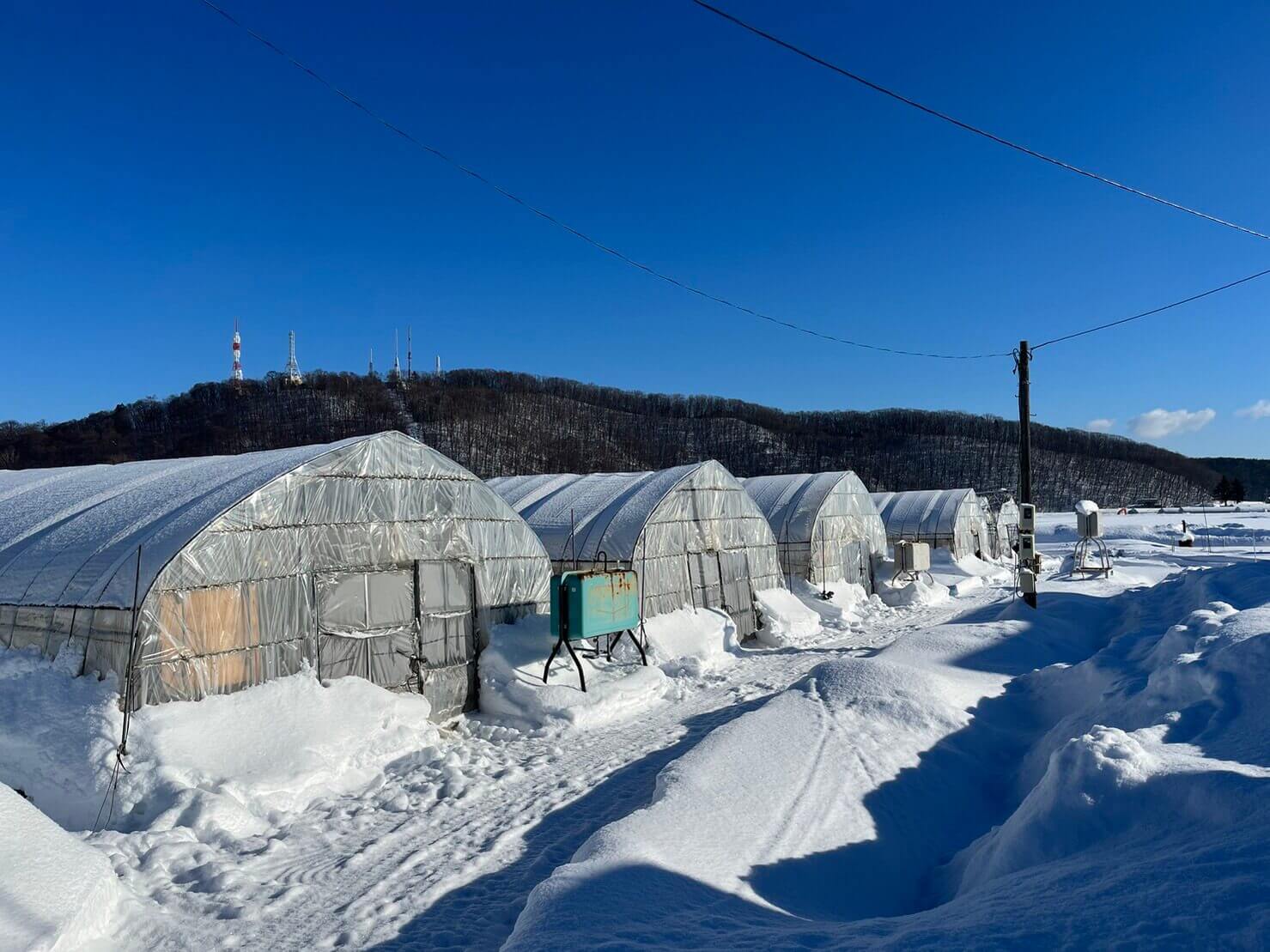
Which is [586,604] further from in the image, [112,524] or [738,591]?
[738,591]

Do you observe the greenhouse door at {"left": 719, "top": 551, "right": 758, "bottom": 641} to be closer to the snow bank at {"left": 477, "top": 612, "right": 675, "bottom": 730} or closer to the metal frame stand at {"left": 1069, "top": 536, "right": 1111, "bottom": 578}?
the snow bank at {"left": 477, "top": 612, "right": 675, "bottom": 730}

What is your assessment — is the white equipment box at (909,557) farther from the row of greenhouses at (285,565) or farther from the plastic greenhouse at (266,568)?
the plastic greenhouse at (266,568)

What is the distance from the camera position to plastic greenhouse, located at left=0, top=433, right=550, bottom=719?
886 centimetres

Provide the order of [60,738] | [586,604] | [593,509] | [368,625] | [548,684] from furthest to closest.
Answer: [593,509], [586,604], [548,684], [368,625], [60,738]

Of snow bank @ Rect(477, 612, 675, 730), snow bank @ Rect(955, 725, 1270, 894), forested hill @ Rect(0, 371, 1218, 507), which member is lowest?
snow bank @ Rect(477, 612, 675, 730)

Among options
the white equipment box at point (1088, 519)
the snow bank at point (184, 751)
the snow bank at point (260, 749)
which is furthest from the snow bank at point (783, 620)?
the white equipment box at point (1088, 519)

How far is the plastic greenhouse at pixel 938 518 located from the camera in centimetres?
3578

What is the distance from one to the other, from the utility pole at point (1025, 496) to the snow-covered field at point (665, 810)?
5.59 m

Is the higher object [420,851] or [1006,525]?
[1006,525]

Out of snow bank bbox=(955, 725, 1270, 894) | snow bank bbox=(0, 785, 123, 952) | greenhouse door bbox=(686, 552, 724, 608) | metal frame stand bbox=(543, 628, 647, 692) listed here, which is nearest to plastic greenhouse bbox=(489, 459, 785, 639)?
greenhouse door bbox=(686, 552, 724, 608)

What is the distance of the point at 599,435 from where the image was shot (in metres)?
100

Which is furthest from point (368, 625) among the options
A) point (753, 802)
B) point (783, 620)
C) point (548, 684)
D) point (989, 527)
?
point (989, 527)

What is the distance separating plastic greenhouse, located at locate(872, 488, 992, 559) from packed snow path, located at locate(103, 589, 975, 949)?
26984 millimetres

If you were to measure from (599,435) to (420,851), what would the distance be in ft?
305
